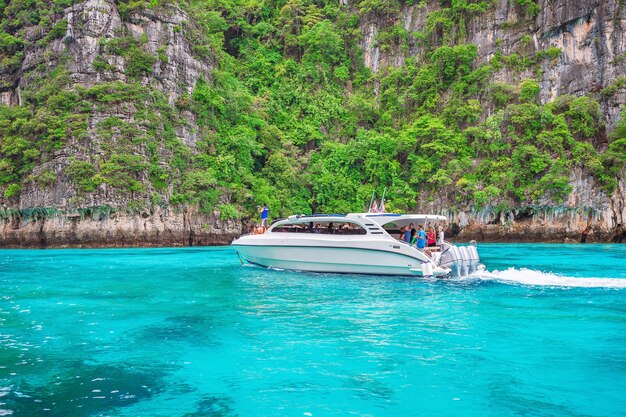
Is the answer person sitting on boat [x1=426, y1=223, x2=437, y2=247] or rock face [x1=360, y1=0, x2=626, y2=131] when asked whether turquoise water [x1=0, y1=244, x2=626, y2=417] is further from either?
rock face [x1=360, y1=0, x2=626, y2=131]

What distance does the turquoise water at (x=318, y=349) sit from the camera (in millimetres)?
5961

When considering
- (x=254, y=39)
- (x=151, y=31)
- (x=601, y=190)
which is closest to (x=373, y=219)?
(x=601, y=190)

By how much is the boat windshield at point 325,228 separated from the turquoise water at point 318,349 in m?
2.91

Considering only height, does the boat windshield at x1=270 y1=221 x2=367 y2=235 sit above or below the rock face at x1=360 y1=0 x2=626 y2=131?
below

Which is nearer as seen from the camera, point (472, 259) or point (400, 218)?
point (472, 259)

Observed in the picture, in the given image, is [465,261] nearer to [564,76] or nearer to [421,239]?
[421,239]

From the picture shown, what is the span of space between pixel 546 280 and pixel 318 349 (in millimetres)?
9875

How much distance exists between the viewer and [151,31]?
4306 centimetres

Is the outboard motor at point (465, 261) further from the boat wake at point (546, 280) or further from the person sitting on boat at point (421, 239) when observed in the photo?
the person sitting on boat at point (421, 239)

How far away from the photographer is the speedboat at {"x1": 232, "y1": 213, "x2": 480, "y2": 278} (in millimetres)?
15914

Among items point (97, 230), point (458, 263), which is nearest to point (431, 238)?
point (458, 263)

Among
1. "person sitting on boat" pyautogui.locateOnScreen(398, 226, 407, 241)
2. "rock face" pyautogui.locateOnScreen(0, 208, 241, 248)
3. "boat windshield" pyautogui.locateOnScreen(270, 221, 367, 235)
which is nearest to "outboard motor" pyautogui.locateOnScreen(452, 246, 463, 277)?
"person sitting on boat" pyautogui.locateOnScreen(398, 226, 407, 241)

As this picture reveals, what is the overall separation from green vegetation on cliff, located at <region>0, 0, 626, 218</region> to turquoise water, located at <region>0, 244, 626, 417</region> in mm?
25472

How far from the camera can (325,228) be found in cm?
1783
